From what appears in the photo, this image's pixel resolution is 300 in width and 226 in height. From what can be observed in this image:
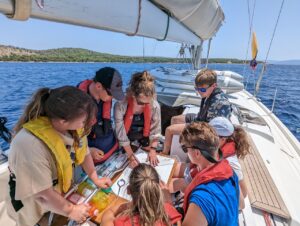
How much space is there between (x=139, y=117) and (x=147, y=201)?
1.23 m

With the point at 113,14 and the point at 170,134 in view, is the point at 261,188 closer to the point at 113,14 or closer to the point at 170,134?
the point at 170,134

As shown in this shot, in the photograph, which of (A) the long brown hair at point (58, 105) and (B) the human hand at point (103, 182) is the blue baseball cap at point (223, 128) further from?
(A) the long brown hair at point (58, 105)

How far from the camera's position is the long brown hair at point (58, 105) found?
40.3 inches

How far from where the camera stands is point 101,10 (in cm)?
96

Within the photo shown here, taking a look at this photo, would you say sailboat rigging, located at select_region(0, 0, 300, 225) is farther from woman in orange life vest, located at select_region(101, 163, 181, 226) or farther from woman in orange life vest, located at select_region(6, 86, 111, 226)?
woman in orange life vest, located at select_region(101, 163, 181, 226)

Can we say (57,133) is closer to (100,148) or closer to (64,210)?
(64,210)

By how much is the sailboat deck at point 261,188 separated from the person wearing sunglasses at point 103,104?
1.29m

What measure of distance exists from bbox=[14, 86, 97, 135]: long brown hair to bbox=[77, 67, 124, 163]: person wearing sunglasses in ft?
1.74

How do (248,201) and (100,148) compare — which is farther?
(100,148)

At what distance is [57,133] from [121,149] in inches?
35.8

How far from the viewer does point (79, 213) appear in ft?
3.68

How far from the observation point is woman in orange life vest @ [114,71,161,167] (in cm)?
180

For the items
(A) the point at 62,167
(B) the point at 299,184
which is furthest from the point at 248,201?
(A) the point at 62,167

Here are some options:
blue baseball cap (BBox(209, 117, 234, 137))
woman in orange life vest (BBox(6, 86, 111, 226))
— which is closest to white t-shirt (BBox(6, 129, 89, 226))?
woman in orange life vest (BBox(6, 86, 111, 226))
